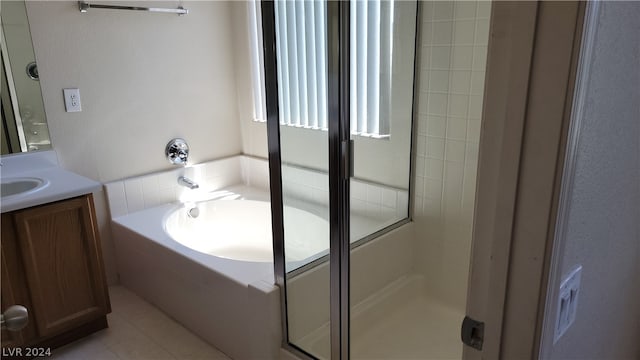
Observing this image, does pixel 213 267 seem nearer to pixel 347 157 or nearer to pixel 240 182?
pixel 347 157

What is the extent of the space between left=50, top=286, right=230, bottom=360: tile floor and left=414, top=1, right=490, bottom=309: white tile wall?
49.6 inches

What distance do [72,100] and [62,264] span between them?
3.04 ft

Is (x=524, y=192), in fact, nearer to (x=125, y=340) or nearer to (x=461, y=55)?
(x=461, y=55)

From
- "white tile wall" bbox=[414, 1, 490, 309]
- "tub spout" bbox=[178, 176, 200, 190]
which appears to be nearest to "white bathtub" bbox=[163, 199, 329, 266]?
"tub spout" bbox=[178, 176, 200, 190]

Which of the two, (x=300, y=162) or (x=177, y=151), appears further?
(x=177, y=151)

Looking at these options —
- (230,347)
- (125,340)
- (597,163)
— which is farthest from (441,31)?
(125,340)

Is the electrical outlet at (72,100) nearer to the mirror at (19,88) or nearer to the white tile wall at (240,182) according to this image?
the mirror at (19,88)

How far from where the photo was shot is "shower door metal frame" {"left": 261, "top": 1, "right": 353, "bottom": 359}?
5.34 ft

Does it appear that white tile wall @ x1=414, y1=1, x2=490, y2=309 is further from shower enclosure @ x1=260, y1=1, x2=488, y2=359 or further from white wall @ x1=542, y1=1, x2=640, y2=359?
white wall @ x1=542, y1=1, x2=640, y2=359

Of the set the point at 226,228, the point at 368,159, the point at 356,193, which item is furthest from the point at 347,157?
the point at 226,228

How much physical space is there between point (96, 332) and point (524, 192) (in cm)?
236

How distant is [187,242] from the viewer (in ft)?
9.24

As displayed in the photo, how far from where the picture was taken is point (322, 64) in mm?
1727

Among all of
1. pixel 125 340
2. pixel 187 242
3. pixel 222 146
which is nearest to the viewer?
pixel 125 340
